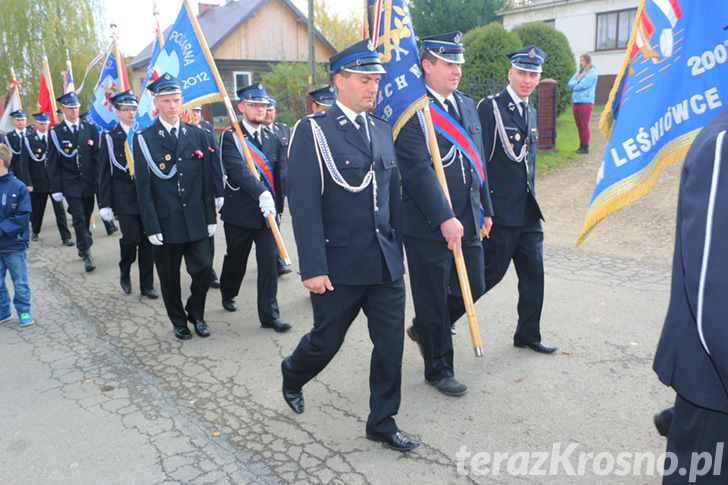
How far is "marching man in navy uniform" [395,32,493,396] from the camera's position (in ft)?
13.0

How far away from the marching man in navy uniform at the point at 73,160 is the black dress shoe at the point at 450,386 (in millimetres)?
6272

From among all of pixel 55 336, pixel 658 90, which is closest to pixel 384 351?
pixel 658 90

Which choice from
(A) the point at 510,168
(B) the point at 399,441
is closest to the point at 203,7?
(A) the point at 510,168

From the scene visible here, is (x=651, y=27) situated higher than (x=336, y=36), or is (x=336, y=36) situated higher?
(x=336, y=36)

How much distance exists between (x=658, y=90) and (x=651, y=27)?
327 mm

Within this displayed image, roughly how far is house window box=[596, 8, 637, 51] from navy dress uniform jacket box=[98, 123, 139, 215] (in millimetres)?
20777

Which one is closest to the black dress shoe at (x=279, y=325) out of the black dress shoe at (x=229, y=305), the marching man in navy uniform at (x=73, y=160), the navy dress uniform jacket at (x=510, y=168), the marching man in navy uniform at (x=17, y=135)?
the black dress shoe at (x=229, y=305)

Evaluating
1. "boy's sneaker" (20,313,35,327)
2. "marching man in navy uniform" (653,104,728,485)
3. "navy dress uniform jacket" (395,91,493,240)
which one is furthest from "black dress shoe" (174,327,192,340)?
"marching man in navy uniform" (653,104,728,485)

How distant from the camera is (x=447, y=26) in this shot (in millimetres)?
31219

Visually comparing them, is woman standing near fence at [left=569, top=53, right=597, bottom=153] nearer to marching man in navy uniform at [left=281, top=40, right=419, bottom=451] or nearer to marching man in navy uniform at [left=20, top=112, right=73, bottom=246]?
marching man in navy uniform at [left=20, top=112, right=73, bottom=246]

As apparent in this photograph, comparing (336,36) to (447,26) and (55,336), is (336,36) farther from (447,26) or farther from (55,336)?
(55,336)

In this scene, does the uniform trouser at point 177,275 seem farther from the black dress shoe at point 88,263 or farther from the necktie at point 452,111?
the black dress shoe at point 88,263

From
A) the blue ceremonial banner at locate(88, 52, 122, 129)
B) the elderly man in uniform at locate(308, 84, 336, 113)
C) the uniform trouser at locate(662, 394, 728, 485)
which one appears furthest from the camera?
the blue ceremonial banner at locate(88, 52, 122, 129)

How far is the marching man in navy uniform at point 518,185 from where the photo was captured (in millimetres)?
4520
